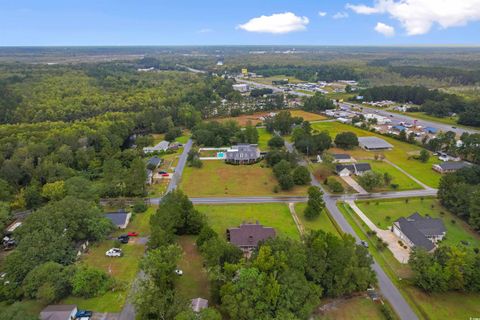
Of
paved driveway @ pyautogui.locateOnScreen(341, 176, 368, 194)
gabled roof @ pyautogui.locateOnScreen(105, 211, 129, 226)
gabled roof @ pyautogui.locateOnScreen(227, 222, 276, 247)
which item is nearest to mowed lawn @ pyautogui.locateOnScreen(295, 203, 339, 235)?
gabled roof @ pyautogui.locateOnScreen(227, 222, 276, 247)

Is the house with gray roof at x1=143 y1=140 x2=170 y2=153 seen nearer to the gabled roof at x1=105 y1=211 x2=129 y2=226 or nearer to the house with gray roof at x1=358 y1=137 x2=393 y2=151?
the gabled roof at x1=105 y1=211 x2=129 y2=226

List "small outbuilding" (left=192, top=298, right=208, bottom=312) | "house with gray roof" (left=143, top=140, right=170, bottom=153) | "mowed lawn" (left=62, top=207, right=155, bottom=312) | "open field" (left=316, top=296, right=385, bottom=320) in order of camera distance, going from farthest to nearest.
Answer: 1. "house with gray roof" (left=143, top=140, right=170, bottom=153)
2. "mowed lawn" (left=62, top=207, right=155, bottom=312)
3. "open field" (left=316, top=296, right=385, bottom=320)
4. "small outbuilding" (left=192, top=298, right=208, bottom=312)

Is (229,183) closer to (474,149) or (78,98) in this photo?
(474,149)

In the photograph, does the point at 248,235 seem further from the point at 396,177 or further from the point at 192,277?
the point at 396,177

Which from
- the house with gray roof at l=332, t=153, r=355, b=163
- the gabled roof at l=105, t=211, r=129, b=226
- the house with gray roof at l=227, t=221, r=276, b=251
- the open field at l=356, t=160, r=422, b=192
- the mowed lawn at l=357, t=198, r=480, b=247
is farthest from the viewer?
the house with gray roof at l=332, t=153, r=355, b=163

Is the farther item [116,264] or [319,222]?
[319,222]

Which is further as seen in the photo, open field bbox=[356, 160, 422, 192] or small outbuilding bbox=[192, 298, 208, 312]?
open field bbox=[356, 160, 422, 192]

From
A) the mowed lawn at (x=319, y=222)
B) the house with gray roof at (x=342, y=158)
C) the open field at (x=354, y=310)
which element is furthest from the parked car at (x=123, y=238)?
the house with gray roof at (x=342, y=158)

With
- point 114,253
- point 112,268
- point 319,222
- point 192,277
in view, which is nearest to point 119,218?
point 114,253
